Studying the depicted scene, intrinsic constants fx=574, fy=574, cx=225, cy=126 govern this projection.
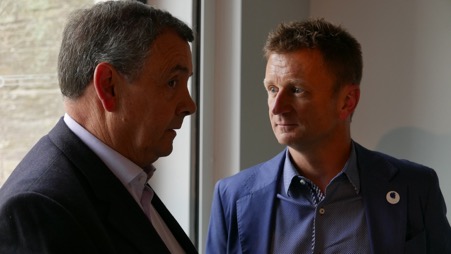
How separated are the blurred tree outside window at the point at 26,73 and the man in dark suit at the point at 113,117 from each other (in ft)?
1.97

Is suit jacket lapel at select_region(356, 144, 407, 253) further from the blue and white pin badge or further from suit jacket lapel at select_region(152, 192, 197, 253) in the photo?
suit jacket lapel at select_region(152, 192, 197, 253)

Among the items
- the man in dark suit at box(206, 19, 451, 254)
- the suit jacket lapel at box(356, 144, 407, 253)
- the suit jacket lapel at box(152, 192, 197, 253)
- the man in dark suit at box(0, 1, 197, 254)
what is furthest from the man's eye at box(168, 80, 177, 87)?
the suit jacket lapel at box(356, 144, 407, 253)

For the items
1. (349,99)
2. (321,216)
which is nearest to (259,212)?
(321,216)

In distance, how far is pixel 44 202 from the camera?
0.88 metres

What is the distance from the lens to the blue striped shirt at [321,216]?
1.55m

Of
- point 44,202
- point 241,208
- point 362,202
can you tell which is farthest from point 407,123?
point 44,202

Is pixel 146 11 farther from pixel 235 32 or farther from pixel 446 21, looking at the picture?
pixel 446 21

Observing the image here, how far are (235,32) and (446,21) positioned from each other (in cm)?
78

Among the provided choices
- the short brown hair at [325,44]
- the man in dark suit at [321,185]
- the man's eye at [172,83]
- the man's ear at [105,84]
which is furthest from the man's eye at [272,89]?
the man's ear at [105,84]

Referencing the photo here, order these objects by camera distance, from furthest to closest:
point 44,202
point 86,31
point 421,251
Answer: point 421,251, point 86,31, point 44,202

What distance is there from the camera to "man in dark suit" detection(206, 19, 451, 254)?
61.7 inches

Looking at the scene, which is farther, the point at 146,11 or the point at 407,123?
the point at 407,123

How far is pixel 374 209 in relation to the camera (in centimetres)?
159

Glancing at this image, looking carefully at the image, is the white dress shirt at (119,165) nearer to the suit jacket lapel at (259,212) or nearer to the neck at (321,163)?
the suit jacket lapel at (259,212)
